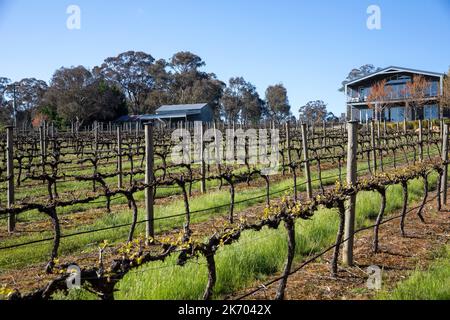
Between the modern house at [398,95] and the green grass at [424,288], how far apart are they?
37.6 metres

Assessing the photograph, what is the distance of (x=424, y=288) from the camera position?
162 inches

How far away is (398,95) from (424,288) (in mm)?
42515

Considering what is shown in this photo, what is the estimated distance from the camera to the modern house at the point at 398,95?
40562mm

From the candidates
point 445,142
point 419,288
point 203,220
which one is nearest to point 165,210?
point 203,220

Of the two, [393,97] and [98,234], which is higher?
[393,97]

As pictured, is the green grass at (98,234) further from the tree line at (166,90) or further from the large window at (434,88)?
the tree line at (166,90)

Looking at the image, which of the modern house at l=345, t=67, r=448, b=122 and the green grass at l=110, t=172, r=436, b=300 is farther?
the modern house at l=345, t=67, r=448, b=122

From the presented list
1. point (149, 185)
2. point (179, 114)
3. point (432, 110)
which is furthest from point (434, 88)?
point (149, 185)

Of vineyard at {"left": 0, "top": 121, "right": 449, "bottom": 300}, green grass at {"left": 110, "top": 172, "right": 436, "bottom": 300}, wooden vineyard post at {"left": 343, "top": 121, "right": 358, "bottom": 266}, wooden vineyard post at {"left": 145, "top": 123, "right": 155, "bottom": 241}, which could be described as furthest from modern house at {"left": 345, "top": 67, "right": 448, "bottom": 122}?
wooden vineyard post at {"left": 343, "top": 121, "right": 358, "bottom": 266}

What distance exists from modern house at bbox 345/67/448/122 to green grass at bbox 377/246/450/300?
37.6m

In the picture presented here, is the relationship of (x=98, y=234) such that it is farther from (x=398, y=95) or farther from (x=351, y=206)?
(x=398, y=95)

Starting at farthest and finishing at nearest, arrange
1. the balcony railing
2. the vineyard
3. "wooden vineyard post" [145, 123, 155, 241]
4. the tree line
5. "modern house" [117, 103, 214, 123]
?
the tree line
"modern house" [117, 103, 214, 123]
the balcony railing
"wooden vineyard post" [145, 123, 155, 241]
the vineyard

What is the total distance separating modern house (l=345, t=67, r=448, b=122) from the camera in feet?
133

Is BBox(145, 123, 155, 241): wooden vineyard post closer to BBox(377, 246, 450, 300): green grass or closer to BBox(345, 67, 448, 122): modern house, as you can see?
BBox(377, 246, 450, 300): green grass
